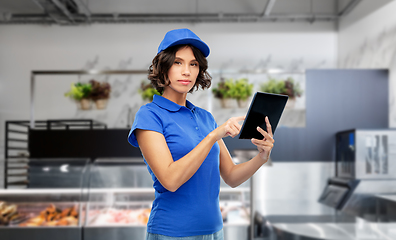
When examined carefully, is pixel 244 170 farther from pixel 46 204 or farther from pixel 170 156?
pixel 46 204

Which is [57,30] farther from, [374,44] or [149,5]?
[374,44]

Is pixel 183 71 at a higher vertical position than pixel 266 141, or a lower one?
higher

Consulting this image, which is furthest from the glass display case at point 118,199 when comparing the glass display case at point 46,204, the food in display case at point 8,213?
the food in display case at point 8,213

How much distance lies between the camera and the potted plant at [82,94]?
3979mm

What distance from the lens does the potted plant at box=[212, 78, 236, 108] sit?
408 cm

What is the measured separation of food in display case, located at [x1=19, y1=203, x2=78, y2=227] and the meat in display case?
124 mm

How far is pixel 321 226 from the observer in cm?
299

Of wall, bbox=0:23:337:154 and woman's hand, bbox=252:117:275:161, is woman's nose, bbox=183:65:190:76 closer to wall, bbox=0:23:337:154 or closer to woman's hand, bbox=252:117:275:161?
woman's hand, bbox=252:117:275:161

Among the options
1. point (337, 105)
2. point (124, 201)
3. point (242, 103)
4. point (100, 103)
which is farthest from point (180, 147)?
point (337, 105)

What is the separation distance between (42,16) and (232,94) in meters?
4.42

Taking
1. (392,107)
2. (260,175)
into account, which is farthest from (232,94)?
(392,107)

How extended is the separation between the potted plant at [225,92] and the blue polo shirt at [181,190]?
300cm

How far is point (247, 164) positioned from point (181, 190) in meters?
0.28

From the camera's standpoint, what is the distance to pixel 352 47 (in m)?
5.90
